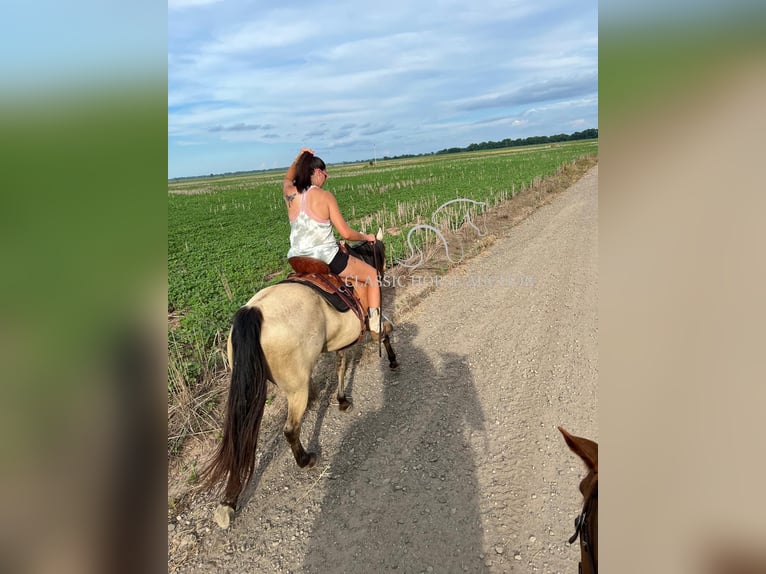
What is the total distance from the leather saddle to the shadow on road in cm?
119

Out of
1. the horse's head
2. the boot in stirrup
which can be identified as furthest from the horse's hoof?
the horse's head

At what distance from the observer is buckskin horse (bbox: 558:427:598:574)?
1330mm

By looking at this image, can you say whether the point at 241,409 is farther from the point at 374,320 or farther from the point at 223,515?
the point at 374,320

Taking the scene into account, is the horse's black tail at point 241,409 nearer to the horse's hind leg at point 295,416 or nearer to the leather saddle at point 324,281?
the horse's hind leg at point 295,416

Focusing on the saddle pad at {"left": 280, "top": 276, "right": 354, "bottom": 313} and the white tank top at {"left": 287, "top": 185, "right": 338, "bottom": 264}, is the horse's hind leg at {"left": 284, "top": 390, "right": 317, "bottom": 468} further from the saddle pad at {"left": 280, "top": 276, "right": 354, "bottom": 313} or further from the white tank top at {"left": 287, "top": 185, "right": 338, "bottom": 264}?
the white tank top at {"left": 287, "top": 185, "right": 338, "bottom": 264}

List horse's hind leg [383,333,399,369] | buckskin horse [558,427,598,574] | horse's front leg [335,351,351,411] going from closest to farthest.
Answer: buckskin horse [558,427,598,574] < horse's front leg [335,351,351,411] < horse's hind leg [383,333,399,369]

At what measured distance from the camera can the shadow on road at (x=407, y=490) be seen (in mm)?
2973

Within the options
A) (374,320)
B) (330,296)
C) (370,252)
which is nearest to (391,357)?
(374,320)
